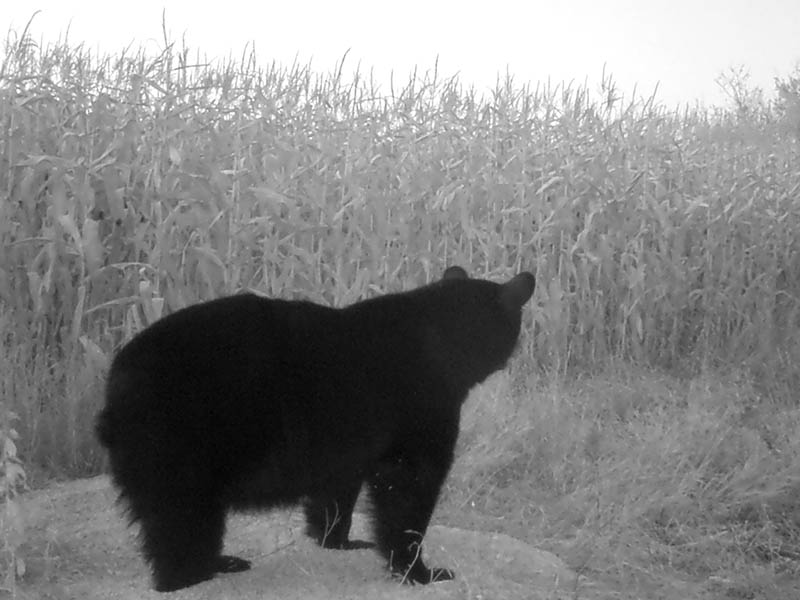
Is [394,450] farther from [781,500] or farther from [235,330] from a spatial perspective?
[781,500]

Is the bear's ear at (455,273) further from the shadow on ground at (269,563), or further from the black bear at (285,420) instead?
the shadow on ground at (269,563)

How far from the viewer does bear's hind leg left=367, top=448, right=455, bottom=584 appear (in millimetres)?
4000

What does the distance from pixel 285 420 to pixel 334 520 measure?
2.42ft

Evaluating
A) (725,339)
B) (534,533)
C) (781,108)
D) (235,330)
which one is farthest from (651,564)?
(781,108)

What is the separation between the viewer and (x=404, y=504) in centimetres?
399

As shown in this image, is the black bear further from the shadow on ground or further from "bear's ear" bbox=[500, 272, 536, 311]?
"bear's ear" bbox=[500, 272, 536, 311]

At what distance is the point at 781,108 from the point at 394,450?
19.2 m

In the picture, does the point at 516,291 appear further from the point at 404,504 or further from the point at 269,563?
the point at 269,563

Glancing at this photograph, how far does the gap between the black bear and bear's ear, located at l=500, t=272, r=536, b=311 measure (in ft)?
0.76

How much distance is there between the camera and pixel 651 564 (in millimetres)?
4785

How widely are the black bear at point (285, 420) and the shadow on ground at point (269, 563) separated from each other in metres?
0.12

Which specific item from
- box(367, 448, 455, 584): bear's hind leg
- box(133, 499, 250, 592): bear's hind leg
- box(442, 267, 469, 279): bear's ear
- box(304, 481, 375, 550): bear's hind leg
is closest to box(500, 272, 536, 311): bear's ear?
box(442, 267, 469, 279): bear's ear

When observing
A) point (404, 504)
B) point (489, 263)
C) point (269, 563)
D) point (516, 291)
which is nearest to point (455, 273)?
point (516, 291)

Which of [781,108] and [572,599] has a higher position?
[781,108]
